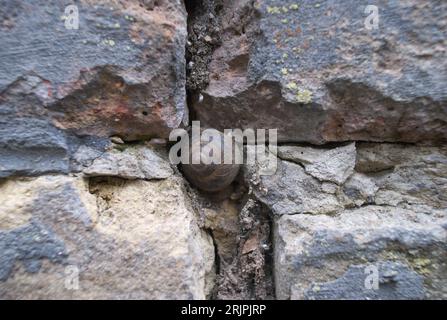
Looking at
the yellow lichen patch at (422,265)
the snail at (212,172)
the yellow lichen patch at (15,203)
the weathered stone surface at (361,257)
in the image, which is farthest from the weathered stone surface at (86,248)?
the yellow lichen patch at (422,265)

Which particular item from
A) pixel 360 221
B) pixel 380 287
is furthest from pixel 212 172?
pixel 380 287

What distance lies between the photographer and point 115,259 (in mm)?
905

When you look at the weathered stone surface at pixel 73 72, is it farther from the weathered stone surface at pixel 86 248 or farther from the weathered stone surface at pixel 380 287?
the weathered stone surface at pixel 380 287

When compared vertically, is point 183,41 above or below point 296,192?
above

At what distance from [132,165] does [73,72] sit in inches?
12.1

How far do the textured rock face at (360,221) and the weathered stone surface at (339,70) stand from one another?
0.25ft

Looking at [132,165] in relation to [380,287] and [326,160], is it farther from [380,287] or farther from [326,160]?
[380,287]

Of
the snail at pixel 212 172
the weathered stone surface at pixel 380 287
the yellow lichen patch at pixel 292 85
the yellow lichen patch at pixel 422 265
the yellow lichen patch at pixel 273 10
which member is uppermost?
the yellow lichen patch at pixel 273 10

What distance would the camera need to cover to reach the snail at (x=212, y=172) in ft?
3.47

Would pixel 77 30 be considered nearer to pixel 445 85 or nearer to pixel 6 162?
pixel 6 162

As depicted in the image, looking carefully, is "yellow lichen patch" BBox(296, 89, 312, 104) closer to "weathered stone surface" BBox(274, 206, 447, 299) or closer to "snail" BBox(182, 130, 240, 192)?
"snail" BBox(182, 130, 240, 192)

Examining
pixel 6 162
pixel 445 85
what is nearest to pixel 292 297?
pixel 445 85
